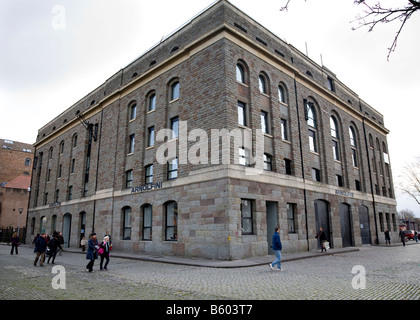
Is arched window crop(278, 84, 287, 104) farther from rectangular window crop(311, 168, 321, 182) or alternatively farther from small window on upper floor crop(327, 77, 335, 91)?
small window on upper floor crop(327, 77, 335, 91)

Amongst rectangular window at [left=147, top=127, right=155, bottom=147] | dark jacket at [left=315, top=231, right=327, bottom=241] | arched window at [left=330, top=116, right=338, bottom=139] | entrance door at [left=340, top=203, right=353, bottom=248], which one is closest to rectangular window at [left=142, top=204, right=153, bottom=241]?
rectangular window at [left=147, top=127, right=155, bottom=147]

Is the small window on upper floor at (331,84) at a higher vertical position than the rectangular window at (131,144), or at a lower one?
higher

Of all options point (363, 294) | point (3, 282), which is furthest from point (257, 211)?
point (3, 282)

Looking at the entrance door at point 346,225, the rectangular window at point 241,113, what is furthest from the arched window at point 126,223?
the entrance door at point 346,225

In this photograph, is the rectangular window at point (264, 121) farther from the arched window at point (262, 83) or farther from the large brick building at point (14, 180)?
the large brick building at point (14, 180)

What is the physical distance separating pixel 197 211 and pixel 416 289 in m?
10.9

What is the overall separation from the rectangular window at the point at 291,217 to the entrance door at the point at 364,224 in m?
11.0

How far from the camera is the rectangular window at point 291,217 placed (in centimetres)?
1980

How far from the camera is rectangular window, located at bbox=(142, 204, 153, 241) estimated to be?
20716 mm

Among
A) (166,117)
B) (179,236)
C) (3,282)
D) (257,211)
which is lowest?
(3,282)

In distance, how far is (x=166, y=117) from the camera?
2114cm

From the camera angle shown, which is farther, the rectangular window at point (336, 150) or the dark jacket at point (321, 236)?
the rectangular window at point (336, 150)

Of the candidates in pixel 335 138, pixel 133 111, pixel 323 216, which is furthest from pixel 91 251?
pixel 335 138
